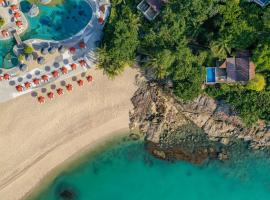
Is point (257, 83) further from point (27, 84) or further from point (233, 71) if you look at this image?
point (27, 84)

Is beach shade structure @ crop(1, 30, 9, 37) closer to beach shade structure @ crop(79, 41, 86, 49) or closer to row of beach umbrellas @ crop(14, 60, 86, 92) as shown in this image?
row of beach umbrellas @ crop(14, 60, 86, 92)

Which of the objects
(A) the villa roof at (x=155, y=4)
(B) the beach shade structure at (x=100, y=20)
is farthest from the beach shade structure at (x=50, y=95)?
(A) the villa roof at (x=155, y=4)

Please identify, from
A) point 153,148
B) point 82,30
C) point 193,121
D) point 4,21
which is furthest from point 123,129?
point 4,21

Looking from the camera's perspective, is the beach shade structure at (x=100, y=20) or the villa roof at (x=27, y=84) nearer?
the villa roof at (x=27, y=84)

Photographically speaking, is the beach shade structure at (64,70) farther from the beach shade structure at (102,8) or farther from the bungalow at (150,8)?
the bungalow at (150,8)

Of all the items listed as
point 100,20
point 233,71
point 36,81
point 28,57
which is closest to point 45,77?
point 36,81

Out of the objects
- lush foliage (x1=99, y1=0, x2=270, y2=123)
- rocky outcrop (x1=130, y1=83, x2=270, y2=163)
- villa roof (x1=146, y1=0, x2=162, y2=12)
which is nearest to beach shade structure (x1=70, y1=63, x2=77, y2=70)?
lush foliage (x1=99, y1=0, x2=270, y2=123)
